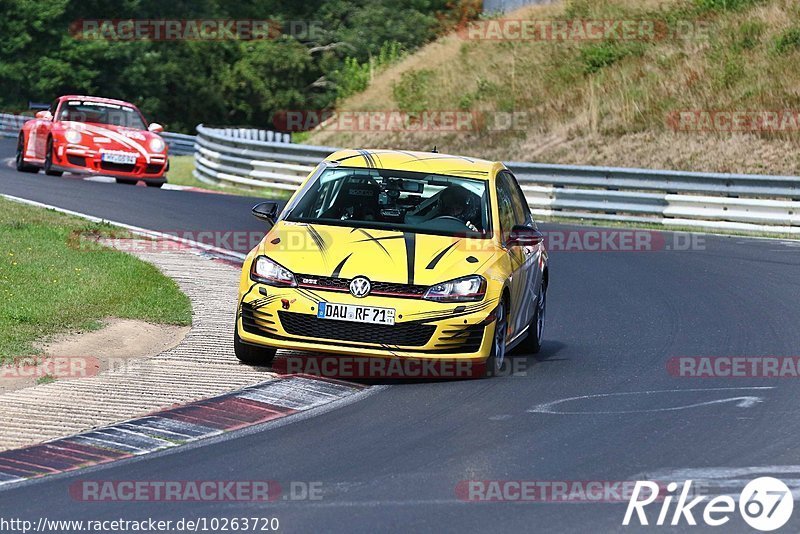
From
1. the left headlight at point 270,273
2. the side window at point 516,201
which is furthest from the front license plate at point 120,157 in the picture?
the left headlight at point 270,273

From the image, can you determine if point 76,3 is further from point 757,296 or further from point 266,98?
point 757,296

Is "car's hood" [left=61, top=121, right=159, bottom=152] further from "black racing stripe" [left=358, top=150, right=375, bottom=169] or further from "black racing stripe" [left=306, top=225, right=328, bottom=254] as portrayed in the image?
"black racing stripe" [left=306, top=225, right=328, bottom=254]

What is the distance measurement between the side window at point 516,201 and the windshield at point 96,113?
16.0 meters

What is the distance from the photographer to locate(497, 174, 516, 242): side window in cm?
1095

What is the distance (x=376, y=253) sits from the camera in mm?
9992

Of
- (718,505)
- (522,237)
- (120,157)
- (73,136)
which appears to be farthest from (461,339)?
(73,136)

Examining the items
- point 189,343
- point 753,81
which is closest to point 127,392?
point 189,343

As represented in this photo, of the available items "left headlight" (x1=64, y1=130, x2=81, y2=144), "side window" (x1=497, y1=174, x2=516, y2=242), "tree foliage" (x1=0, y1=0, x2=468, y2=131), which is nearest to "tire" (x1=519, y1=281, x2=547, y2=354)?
"side window" (x1=497, y1=174, x2=516, y2=242)

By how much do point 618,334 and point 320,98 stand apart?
170 feet

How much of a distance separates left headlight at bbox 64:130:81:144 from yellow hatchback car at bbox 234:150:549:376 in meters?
15.7

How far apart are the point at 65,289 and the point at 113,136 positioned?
13689 mm

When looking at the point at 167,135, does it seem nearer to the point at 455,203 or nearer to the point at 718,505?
the point at 455,203

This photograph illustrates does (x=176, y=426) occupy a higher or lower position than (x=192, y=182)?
lower

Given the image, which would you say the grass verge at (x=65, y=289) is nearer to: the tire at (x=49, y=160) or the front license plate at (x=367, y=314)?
the front license plate at (x=367, y=314)
